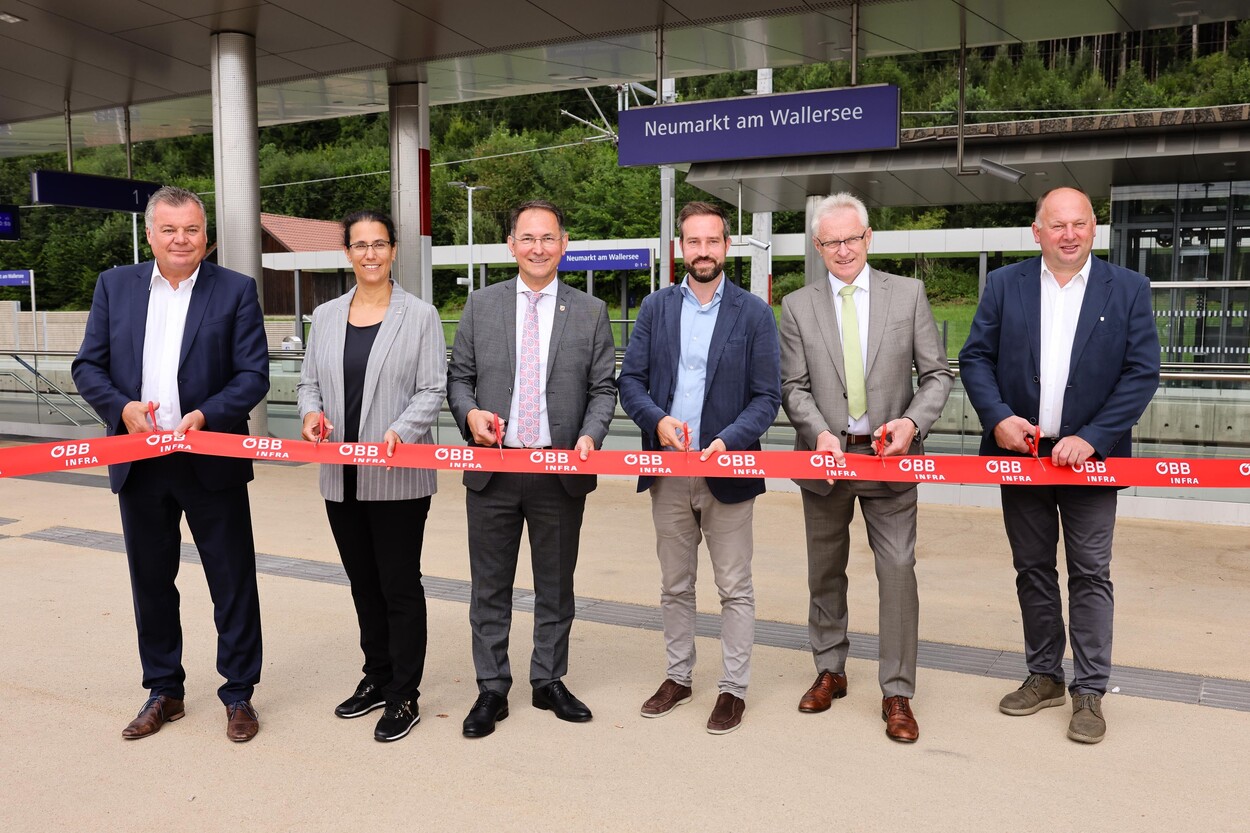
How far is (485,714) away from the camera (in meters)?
3.91

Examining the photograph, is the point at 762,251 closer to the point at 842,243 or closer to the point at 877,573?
the point at 842,243

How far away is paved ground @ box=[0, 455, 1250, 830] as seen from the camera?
3248 mm

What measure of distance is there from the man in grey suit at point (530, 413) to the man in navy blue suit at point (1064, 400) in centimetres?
150

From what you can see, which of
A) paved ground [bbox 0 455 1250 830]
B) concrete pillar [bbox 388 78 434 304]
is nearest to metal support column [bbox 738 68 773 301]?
concrete pillar [bbox 388 78 434 304]

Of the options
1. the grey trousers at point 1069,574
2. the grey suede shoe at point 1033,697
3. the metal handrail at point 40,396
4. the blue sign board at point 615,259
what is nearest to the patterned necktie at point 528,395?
the grey trousers at point 1069,574

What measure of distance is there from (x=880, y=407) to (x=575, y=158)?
194 feet

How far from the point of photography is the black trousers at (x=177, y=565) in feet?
12.9

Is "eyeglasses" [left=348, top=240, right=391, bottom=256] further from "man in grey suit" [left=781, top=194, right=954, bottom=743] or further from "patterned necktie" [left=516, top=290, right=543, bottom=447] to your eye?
"man in grey suit" [left=781, top=194, right=954, bottom=743]

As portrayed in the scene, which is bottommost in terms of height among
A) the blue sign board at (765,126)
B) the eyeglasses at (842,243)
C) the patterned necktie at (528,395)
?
the patterned necktie at (528,395)

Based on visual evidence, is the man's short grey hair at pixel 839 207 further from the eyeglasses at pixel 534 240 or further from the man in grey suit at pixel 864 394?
the eyeglasses at pixel 534 240

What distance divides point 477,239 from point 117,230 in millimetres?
19221

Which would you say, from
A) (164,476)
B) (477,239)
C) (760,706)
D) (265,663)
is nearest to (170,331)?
(164,476)

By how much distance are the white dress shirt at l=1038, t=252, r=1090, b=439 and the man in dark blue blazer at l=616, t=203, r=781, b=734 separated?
991 millimetres

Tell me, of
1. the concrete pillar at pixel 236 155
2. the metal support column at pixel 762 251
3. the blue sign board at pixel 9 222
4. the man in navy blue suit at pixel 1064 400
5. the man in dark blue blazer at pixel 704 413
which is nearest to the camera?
the man in navy blue suit at pixel 1064 400
